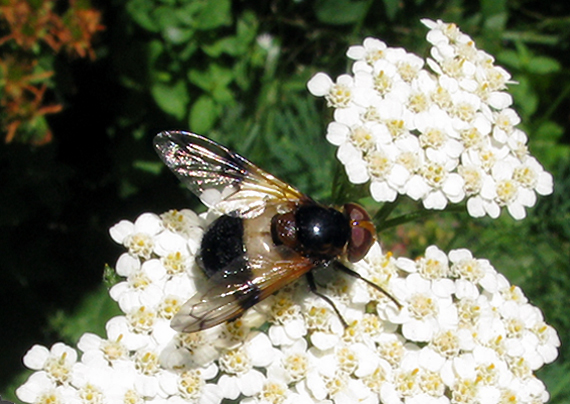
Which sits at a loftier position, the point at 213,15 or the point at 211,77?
the point at 213,15

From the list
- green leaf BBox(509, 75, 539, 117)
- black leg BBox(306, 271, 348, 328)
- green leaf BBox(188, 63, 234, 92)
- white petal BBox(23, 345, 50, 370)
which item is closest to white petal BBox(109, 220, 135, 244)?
white petal BBox(23, 345, 50, 370)

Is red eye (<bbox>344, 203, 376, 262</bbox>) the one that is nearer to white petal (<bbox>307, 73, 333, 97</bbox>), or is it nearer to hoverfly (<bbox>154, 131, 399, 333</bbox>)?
hoverfly (<bbox>154, 131, 399, 333</bbox>)

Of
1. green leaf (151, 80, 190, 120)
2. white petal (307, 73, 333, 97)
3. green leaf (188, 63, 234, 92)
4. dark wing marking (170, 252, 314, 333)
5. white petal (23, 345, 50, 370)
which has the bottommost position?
white petal (23, 345, 50, 370)

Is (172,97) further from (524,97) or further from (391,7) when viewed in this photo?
(524,97)

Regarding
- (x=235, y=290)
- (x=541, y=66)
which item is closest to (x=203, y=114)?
(x=235, y=290)

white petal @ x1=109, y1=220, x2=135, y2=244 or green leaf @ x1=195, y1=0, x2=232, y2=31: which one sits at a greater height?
green leaf @ x1=195, y1=0, x2=232, y2=31
